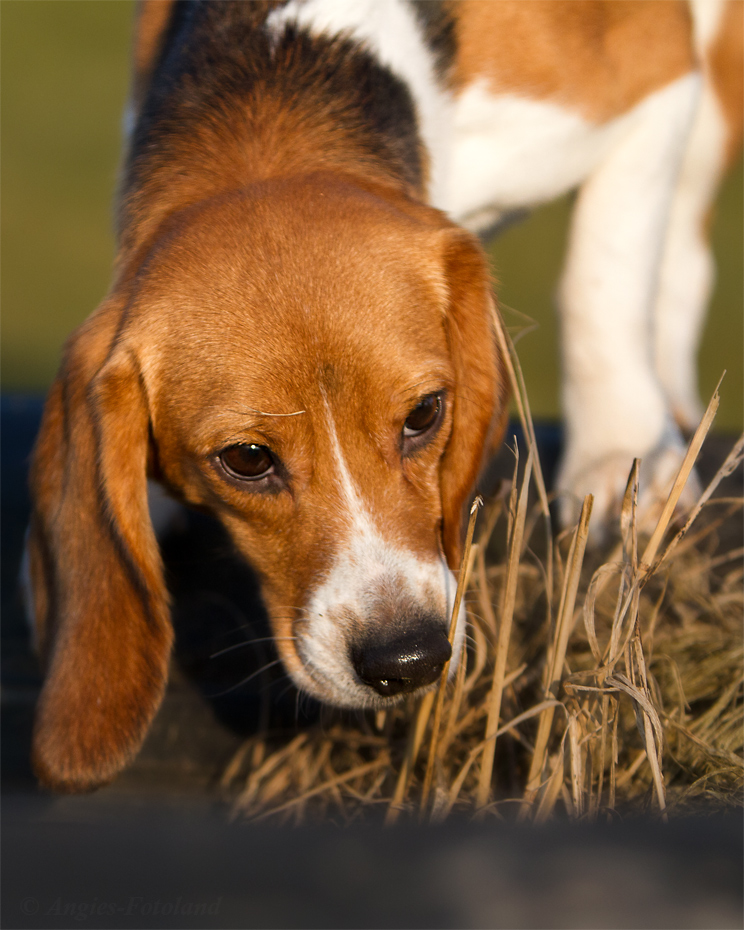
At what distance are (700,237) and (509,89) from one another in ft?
4.78

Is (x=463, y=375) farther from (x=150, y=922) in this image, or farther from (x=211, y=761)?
(x=150, y=922)

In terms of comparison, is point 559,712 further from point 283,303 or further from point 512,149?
point 512,149

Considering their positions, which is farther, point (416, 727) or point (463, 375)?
point (463, 375)

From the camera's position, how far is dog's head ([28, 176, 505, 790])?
73.4 inches

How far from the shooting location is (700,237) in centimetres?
400

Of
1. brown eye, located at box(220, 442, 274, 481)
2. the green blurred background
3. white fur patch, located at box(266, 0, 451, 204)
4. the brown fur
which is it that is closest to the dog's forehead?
brown eye, located at box(220, 442, 274, 481)

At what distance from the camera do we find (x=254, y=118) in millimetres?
2375

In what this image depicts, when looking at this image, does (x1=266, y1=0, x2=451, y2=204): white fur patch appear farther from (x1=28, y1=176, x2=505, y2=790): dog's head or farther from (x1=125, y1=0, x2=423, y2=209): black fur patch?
(x1=28, y1=176, x2=505, y2=790): dog's head

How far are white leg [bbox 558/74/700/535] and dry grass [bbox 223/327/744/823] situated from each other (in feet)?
1.57

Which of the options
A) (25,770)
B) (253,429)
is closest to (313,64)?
(253,429)

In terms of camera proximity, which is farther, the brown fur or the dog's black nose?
the brown fur

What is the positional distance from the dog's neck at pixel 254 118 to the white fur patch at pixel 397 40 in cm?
3

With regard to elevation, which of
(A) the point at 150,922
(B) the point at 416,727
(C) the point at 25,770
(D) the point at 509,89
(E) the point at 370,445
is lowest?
(C) the point at 25,770
